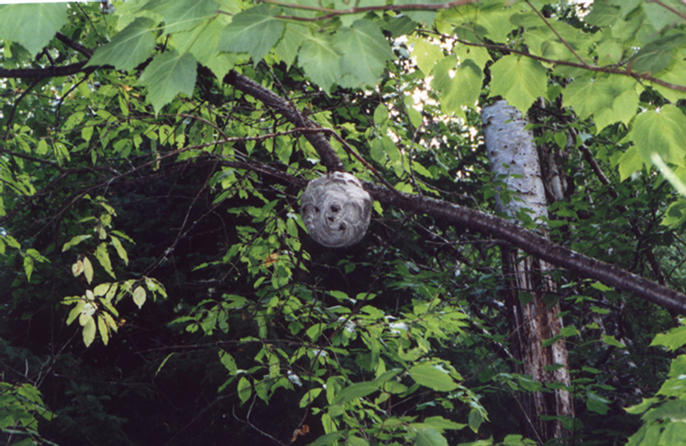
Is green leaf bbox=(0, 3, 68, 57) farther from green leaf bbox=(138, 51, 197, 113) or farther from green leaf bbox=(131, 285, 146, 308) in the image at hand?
green leaf bbox=(131, 285, 146, 308)

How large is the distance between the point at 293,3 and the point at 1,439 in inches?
210

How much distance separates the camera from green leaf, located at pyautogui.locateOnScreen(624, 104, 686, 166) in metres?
1.29

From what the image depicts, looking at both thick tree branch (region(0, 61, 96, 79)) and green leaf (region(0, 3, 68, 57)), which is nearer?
green leaf (region(0, 3, 68, 57))

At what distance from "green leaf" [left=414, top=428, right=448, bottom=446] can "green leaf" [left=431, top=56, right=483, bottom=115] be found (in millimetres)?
855

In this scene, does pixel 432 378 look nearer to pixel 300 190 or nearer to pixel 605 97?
pixel 605 97

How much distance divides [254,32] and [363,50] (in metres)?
0.19

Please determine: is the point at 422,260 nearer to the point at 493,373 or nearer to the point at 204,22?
the point at 493,373

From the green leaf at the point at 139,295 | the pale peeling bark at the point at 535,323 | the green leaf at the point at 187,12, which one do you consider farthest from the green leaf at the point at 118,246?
the pale peeling bark at the point at 535,323

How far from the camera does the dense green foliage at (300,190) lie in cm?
102

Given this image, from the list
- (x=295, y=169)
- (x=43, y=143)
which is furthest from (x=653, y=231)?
(x=43, y=143)

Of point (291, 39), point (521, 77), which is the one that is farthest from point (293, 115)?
point (291, 39)

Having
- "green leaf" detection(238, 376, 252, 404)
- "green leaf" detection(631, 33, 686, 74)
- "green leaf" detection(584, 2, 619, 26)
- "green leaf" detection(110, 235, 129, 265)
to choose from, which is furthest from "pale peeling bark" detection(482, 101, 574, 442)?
"green leaf" detection(110, 235, 129, 265)

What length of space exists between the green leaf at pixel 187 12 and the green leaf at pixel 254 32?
4 centimetres

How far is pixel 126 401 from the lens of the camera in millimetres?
5250
